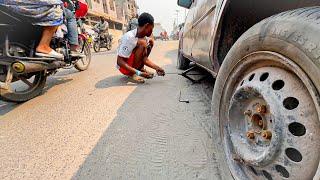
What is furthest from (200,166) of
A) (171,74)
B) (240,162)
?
(171,74)

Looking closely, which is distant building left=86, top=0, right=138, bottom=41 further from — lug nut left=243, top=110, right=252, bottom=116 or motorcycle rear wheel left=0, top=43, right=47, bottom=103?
lug nut left=243, top=110, right=252, bottom=116

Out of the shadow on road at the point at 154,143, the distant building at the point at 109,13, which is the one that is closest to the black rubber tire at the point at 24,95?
the shadow on road at the point at 154,143

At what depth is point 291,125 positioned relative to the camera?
3.21 ft

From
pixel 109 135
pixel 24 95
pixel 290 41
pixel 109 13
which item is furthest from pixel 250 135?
pixel 109 13

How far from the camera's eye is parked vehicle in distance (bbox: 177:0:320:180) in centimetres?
91

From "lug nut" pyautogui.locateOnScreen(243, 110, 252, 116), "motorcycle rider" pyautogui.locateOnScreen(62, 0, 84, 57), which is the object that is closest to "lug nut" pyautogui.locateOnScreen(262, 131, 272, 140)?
"lug nut" pyautogui.locateOnScreen(243, 110, 252, 116)

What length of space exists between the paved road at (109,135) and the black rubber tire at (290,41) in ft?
1.94

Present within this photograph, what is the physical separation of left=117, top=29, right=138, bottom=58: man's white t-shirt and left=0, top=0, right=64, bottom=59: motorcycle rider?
98cm

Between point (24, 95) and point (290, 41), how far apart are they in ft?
10.6

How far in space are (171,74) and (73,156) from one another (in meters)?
3.27

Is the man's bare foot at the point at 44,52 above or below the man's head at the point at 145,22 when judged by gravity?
below

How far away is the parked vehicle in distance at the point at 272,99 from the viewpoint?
2.99 feet

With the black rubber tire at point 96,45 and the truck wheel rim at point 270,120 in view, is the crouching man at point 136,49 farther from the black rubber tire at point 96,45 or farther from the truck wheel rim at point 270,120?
the black rubber tire at point 96,45

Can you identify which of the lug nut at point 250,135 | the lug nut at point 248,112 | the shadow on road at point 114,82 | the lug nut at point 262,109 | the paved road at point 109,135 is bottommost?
the shadow on road at point 114,82
